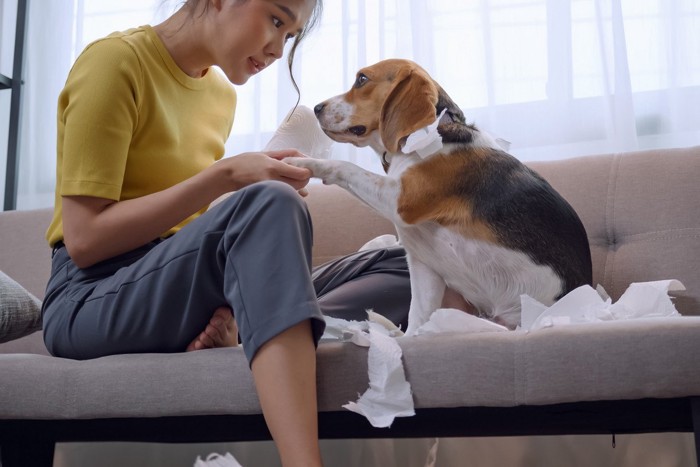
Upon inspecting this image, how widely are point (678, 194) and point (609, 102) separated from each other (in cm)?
58

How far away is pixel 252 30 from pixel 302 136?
0.40 meters

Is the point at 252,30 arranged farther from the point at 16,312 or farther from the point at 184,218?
the point at 16,312

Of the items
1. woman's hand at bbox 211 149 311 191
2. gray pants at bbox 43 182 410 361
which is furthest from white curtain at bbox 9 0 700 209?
gray pants at bbox 43 182 410 361

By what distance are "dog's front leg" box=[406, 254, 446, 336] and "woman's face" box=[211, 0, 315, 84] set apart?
0.51 meters

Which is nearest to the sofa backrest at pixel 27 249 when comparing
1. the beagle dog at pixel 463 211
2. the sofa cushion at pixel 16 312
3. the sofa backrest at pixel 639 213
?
the sofa cushion at pixel 16 312

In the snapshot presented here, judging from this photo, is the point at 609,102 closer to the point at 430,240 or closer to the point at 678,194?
the point at 678,194

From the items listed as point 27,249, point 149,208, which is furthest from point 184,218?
point 27,249

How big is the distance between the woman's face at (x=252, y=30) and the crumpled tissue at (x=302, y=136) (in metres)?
0.30

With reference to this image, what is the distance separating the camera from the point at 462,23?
8.26ft

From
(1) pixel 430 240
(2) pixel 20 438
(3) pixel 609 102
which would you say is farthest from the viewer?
(3) pixel 609 102

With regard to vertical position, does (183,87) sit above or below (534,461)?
above

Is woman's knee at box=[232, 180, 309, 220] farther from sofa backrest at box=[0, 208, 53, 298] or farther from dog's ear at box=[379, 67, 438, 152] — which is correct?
sofa backrest at box=[0, 208, 53, 298]

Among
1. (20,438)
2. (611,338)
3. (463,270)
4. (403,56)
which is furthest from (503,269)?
(403,56)

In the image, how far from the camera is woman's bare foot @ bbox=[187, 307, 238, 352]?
1.27 m
